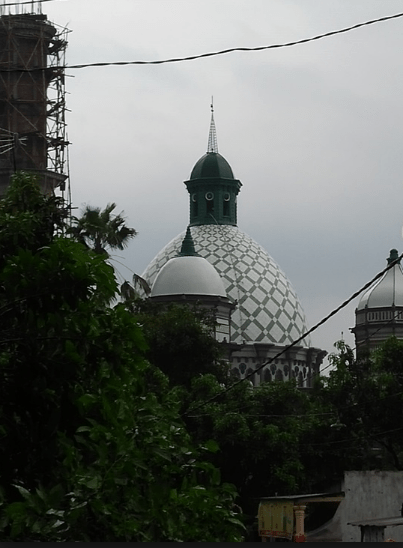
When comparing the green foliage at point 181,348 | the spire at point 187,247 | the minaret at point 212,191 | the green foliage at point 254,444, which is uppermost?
the minaret at point 212,191

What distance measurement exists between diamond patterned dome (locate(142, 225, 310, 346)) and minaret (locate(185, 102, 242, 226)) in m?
0.69

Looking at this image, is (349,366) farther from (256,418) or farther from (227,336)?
(227,336)

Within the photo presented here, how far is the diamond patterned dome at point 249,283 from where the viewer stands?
6091 cm

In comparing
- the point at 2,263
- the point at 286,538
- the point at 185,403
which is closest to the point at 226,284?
the point at 185,403

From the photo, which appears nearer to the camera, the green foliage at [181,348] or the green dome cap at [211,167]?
the green foliage at [181,348]

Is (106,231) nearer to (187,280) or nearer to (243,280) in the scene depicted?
(187,280)

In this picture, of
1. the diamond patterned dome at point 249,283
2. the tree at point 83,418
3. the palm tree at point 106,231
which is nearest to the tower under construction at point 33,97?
the palm tree at point 106,231

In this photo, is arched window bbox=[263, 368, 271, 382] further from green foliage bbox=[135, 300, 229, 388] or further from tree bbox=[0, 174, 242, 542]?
tree bbox=[0, 174, 242, 542]

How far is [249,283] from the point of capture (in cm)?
6203

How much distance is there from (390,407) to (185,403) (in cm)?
512

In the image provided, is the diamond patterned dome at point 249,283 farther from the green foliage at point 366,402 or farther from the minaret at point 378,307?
the green foliage at point 366,402

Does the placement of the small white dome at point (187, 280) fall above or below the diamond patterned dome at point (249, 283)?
below

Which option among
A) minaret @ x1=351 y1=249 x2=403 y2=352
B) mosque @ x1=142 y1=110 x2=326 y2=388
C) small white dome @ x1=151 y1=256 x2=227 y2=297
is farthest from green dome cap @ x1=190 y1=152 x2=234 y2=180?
small white dome @ x1=151 y1=256 x2=227 y2=297

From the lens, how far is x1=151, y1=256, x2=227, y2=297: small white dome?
50.2 meters
